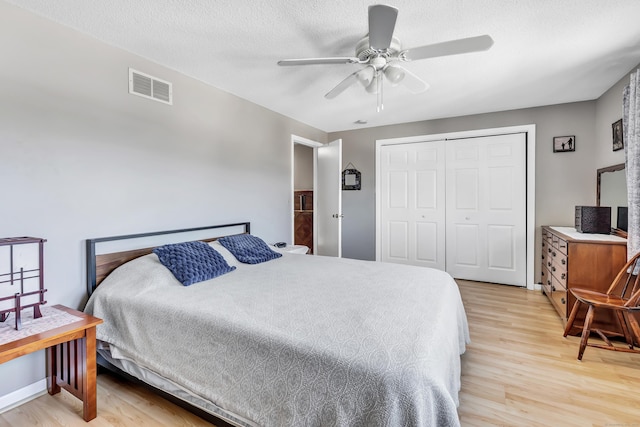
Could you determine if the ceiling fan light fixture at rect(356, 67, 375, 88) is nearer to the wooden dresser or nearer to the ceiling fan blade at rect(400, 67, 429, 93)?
the ceiling fan blade at rect(400, 67, 429, 93)

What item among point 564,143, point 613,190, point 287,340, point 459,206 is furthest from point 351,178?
point 287,340

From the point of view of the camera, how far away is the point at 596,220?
285 cm

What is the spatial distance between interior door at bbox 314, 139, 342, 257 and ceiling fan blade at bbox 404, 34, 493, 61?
88.2 inches

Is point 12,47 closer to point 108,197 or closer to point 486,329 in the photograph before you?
point 108,197

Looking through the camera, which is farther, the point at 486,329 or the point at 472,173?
the point at 472,173

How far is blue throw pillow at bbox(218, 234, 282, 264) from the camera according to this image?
A: 270cm

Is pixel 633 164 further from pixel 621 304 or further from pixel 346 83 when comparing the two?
pixel 346 83

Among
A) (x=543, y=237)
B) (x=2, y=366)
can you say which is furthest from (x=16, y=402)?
(x=543, y=237)

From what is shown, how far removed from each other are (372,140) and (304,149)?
5.42ft

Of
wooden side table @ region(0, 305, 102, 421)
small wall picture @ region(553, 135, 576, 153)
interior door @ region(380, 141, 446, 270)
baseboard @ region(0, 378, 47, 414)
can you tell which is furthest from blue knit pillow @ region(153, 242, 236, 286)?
small wall picture @ region(553, 135, 576, 153)

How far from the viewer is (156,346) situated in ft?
5.33

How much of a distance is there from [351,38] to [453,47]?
2.31ft

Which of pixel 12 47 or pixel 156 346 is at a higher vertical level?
pixel 12 47

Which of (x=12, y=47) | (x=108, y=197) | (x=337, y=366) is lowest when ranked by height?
(x=337, y=366)
